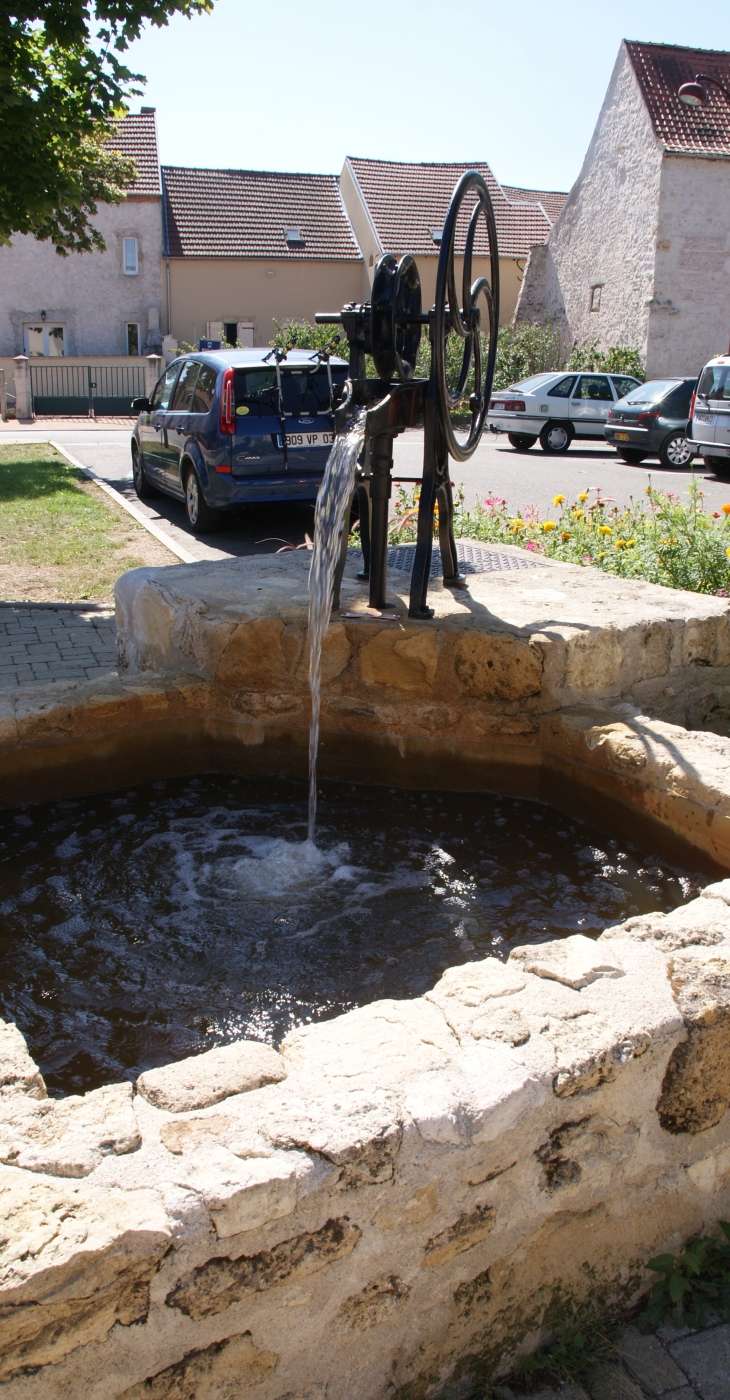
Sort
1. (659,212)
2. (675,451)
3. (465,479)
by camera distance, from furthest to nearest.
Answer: (659,212), (675,451), (465,479)

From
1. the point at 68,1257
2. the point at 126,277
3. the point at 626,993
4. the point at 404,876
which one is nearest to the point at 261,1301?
the point at 68,1257

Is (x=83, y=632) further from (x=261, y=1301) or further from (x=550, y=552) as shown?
(x=261, y=1301)

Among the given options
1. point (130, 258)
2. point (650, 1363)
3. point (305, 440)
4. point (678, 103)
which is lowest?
point (650, 1363)

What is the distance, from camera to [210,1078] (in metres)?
1.81

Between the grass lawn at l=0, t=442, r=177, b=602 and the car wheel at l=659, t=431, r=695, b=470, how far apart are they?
9108 millimetres

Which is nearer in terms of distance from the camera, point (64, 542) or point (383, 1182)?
point (383, 1182)

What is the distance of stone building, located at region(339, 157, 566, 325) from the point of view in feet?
102

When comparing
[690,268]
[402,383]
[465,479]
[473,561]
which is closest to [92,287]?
[690,268]

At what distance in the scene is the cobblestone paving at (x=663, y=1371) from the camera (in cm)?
186

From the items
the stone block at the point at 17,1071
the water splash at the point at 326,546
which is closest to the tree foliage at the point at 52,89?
the water splash at the point at 326,546

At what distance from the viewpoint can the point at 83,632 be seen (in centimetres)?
694

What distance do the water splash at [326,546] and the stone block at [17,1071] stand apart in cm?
206

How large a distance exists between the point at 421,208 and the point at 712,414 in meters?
20.9

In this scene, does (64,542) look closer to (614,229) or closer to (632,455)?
(632,455)
